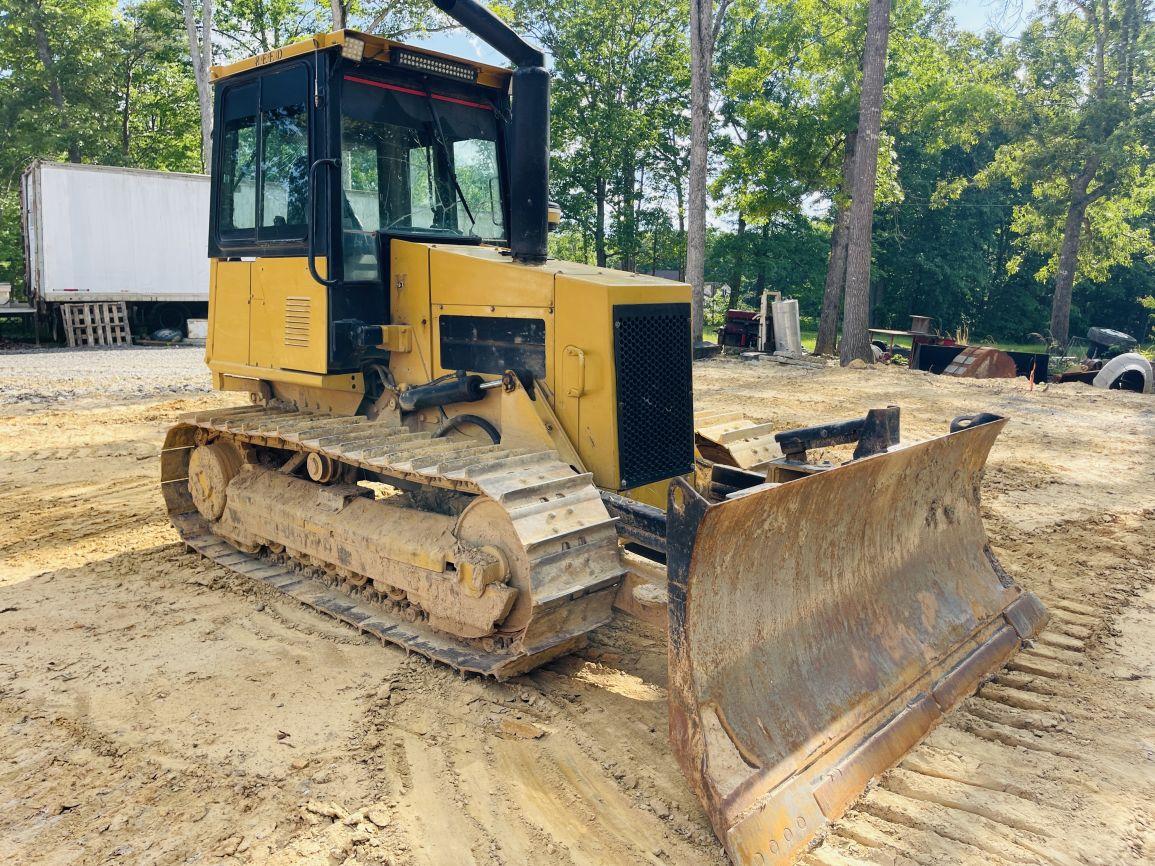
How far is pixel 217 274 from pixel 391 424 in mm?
1822

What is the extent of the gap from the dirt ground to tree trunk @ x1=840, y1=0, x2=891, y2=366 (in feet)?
39.4

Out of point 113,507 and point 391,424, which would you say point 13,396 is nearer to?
point 113,507

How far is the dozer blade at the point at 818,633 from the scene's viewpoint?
3.13m

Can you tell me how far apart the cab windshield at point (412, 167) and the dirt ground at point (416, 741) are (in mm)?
2361

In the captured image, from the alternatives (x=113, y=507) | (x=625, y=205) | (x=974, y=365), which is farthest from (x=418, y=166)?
(x=625, y=205)

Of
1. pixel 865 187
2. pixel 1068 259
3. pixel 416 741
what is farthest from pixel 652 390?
pixel 1068 259

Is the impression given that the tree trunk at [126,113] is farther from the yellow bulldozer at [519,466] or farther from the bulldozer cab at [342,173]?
the yellow bulldozer at [519,466]

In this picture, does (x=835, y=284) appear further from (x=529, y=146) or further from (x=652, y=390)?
(x=529, y=146)

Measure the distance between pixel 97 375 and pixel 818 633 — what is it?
13.7 m

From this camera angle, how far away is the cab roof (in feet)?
15.8

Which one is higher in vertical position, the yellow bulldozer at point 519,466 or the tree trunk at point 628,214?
the tree trunk at point 628,214

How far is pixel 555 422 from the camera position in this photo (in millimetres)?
4633

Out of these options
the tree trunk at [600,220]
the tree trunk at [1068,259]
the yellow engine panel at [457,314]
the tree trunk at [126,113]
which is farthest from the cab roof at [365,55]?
the tree trunk at [126,113]

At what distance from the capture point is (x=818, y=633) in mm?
3822
